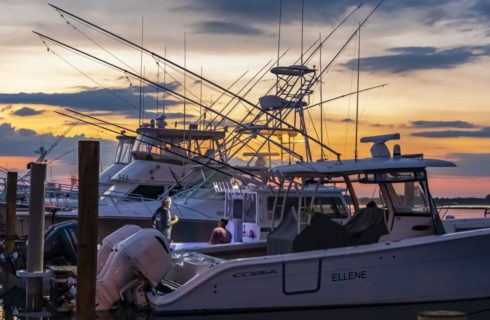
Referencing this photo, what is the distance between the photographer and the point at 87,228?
10453 mm

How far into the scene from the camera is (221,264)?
12.2 m

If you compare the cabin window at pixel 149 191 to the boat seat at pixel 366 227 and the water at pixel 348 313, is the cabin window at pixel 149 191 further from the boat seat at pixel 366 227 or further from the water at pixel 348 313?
the boat seat at pixel 366 227

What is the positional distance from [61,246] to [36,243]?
2150 mm

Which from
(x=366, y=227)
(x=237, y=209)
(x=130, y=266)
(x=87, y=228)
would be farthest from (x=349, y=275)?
(x=237, y=209)

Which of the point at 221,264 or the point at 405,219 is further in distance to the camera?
the point at 405,219

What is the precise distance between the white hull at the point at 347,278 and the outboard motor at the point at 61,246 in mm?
3617

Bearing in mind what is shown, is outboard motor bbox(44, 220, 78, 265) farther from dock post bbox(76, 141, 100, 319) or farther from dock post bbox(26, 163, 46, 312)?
dock post bbox(76, 141, 100, 319)

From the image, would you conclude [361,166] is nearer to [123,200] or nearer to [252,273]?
[252,273]

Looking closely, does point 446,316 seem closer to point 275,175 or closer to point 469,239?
point 469,239

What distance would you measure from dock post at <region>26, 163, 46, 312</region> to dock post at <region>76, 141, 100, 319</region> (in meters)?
2.93

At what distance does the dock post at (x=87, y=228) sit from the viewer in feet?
33.8

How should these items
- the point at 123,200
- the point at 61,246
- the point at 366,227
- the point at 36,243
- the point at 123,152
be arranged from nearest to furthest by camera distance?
the point at 366,227
the point at 36,243
the point at 61,246
the point at 123,200
the point at 123,152

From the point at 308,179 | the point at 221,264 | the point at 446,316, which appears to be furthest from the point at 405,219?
the point at 446,316

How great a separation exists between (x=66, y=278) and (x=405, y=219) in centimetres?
535
